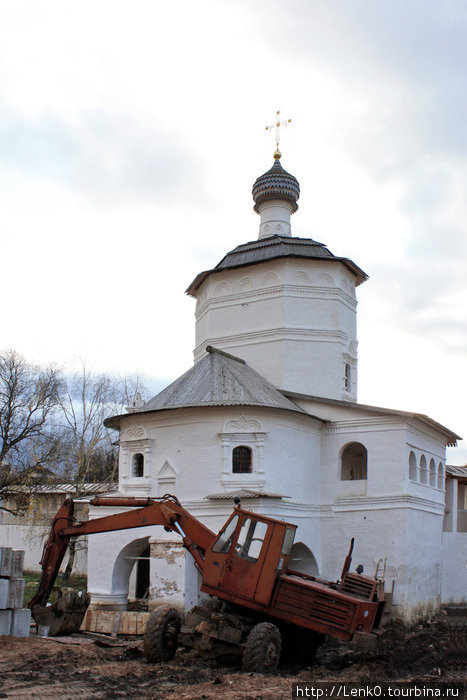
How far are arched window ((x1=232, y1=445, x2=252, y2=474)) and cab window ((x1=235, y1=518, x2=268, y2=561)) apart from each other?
7.92 metres

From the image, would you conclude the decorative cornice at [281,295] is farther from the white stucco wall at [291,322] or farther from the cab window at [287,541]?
the cab window at [287,541]

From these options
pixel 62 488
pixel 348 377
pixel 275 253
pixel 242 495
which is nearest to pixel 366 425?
pixel 348 377

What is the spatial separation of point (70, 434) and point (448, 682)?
890 inches

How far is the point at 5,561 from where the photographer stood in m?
12.5

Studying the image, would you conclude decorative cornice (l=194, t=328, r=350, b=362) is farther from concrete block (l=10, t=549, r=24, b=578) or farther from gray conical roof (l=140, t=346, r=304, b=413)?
concrete block (l=10, t=549, r=24, b=578)

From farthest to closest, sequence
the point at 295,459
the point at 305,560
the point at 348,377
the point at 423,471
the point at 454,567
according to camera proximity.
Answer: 1. the point at 348,377
2. the point at 454,567
3. the point at 423,471
4. the point at 305,560
5. the point at 295,459

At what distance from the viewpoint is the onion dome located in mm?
27375

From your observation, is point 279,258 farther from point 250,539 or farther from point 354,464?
point 250,539

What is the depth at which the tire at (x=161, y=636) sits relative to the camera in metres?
11.0

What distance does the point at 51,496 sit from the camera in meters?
34.2

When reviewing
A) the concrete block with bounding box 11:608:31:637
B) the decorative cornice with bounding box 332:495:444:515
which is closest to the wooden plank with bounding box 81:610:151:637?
the concrete block with bounding box 11:608:31:637

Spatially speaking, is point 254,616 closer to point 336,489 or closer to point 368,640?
point 368,640

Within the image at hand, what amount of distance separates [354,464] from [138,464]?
728 centimetres

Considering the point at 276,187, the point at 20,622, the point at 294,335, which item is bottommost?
the point at 20,622
